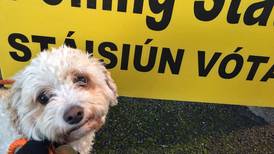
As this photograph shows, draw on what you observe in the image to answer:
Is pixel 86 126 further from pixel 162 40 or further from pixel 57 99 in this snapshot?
pixel 162 40

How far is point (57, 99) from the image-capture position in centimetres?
185

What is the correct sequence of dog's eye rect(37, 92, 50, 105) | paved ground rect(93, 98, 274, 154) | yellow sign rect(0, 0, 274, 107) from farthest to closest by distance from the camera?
paved ground rect(93, 98, 274, 154)
yellow sign rect(0, 0, 274, 107)
dog's eye rect(37, 92, 50, 105)

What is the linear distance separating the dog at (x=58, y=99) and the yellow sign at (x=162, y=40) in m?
0.46

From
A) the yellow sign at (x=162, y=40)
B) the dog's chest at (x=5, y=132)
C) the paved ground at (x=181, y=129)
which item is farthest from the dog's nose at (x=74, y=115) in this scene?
the paved ground at (x=181, y=129)

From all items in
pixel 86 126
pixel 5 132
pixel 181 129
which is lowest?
pixel 181 129

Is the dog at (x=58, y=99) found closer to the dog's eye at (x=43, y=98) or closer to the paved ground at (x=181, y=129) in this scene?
the dog's eye at (x=43, y=98)

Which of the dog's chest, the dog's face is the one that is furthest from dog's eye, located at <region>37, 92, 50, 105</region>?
the dog's chest

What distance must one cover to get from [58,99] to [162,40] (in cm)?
92

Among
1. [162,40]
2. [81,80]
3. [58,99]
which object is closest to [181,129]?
[162,40]

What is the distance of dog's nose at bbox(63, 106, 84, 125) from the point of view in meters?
1.76

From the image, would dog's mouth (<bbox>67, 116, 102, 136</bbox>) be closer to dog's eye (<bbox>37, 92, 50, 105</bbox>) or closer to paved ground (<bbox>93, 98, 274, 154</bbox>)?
dog's eye (<bbox>37, 92, 50, 105</bbox>)

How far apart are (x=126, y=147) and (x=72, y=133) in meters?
1.01

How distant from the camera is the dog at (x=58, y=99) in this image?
182cm

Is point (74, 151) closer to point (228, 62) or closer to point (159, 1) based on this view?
point (159, 1)
